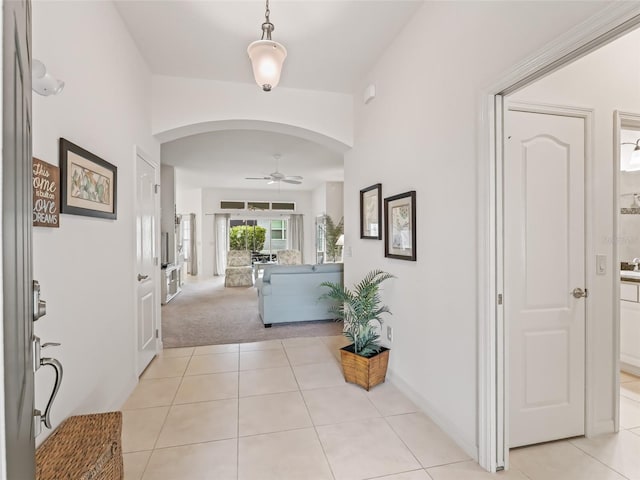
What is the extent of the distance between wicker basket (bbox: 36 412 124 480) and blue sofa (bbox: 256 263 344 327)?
9.82 feet

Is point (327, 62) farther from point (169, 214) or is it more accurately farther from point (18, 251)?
point (169, 214)

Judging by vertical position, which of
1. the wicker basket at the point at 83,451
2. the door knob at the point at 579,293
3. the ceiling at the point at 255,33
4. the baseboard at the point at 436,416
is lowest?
the baseboard at the point at 436,416

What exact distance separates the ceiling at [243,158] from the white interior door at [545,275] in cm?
374

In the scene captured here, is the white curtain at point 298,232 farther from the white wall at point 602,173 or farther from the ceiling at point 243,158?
the white wall at point 602,173

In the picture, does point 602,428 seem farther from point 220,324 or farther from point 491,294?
point 220,324

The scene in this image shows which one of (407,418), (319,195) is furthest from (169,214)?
(407,418)

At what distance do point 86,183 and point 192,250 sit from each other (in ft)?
28.5

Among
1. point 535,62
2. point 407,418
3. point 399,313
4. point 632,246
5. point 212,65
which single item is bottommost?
Result: point 407,418

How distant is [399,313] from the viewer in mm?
2709

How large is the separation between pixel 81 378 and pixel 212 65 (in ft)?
9.00

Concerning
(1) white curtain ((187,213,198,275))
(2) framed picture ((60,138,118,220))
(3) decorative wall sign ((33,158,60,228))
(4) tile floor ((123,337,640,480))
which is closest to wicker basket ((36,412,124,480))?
(4) tile floor ((123,337,640,480))

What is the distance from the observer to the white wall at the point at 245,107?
10.7ft


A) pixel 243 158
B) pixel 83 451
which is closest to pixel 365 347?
pixel 83 451

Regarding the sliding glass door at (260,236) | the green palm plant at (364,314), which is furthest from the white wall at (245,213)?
the green palm plant at (364,314)
